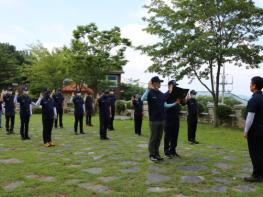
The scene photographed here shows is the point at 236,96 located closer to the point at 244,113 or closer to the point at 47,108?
the point at 244,113

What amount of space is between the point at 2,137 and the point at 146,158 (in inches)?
281

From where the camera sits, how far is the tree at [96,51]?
3300 cm

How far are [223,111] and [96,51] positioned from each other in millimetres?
14649

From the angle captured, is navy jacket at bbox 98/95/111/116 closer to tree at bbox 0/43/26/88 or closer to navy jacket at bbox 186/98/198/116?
navy jacket at bbox 186/98/198/116

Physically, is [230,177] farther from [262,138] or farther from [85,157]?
[85,157]

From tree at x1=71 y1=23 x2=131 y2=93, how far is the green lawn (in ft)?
70.0

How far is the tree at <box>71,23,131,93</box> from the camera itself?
3300 centimetres

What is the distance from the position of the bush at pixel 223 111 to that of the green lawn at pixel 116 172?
1053 centimetres

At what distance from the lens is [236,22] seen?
20438 millimetres

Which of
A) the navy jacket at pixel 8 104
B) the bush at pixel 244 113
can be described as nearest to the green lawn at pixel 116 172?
the navy jacket at pixel 8 104

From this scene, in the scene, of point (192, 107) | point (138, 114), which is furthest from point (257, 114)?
point (138, 114)

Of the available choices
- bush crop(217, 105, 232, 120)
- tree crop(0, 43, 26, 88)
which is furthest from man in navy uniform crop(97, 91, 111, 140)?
tree crop(0, 43, 26, 88)

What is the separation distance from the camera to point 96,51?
33.4m

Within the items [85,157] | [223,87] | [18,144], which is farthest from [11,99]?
[223,87]
